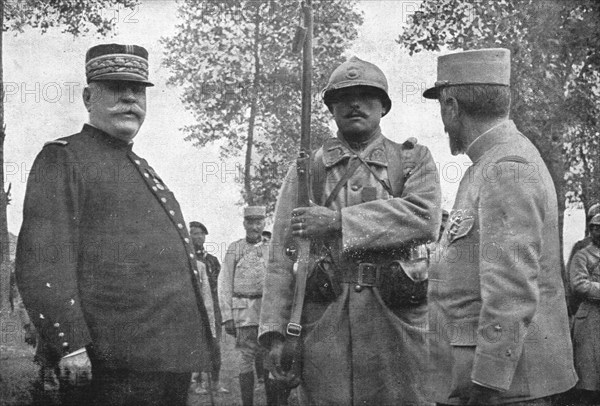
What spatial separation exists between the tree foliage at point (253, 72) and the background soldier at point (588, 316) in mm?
2688

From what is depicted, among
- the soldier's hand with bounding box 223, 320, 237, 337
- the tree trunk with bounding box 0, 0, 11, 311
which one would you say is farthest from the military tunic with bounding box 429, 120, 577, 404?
the soldier's hand with bounding box 223, 320, 237, 337

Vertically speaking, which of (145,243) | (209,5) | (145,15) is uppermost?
(209,5)

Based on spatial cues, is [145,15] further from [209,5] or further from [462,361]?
[462,361]

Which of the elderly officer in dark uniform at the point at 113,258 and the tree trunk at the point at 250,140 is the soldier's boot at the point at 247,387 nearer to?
the tree trunk at the point at 250,140

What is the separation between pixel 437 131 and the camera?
6.63m

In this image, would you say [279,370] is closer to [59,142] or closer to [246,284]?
[59,142]

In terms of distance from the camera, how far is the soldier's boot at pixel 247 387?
300 inches

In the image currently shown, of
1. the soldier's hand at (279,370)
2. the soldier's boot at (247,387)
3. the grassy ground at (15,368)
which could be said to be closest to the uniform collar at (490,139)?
the soldier's hand at (279,370)

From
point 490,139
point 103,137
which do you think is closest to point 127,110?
point 103,137

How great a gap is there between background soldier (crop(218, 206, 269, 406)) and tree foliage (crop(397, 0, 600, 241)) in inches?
111

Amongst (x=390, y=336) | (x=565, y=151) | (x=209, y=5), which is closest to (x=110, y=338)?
(x=390, y=336)

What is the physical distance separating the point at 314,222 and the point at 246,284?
180 inches

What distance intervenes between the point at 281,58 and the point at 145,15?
7.49ft

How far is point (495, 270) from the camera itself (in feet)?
8.93
